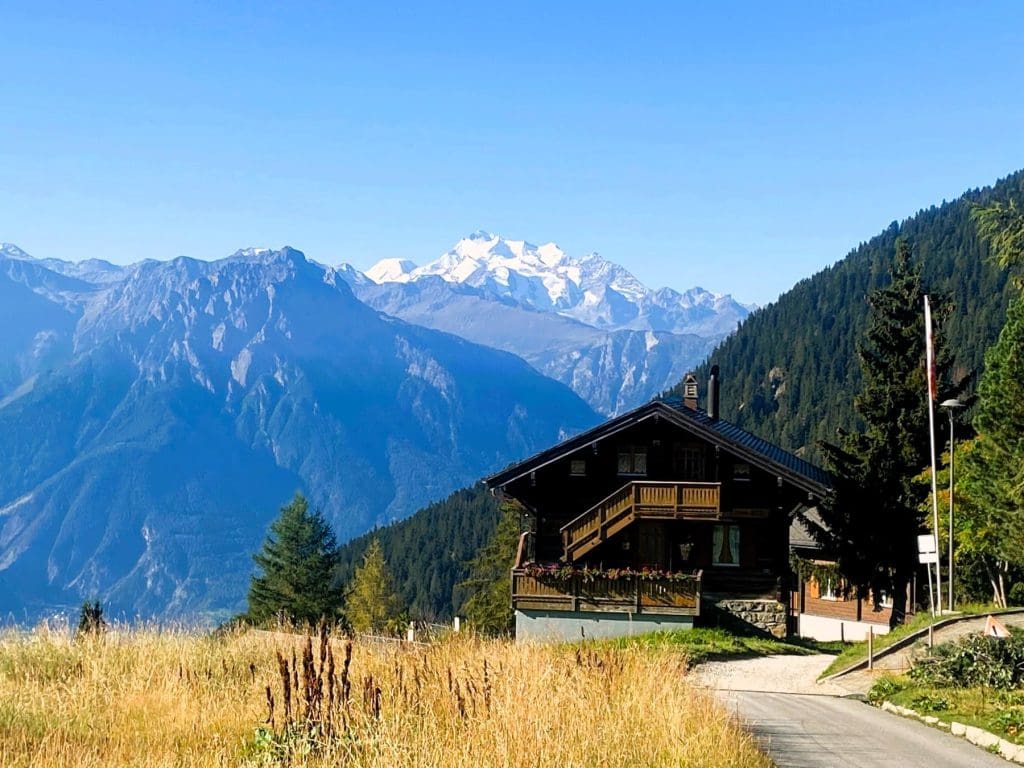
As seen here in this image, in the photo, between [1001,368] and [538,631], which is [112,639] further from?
[1001,368]

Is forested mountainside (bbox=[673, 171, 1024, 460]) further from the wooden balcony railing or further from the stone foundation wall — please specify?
the wooden balcony railing

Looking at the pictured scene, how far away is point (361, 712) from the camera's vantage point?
9727 millimetres

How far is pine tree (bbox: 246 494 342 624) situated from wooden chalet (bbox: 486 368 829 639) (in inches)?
1366

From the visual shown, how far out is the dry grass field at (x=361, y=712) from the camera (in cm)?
899

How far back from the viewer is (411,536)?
160m

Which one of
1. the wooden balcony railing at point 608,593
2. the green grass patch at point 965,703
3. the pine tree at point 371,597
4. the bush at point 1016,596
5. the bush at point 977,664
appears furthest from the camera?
the pine tree at point 371,597

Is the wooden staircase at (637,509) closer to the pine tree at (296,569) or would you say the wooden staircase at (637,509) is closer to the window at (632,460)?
the window at (632,460)

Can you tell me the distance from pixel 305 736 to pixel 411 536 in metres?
152

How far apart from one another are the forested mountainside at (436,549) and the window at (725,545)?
97902 mm

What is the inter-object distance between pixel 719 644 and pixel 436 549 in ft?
412

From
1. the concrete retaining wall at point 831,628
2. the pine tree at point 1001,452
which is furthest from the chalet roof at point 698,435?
the concrete retaining wall at point 831,628

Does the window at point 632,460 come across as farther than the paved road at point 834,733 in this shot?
Yes

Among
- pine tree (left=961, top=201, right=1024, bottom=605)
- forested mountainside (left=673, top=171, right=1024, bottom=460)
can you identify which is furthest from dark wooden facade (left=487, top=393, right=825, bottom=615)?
forested mountainside (left=673, top=171, right=1024, bottom=460)

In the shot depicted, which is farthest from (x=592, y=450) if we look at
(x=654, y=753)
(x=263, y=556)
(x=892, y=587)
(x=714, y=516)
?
(x=263, y=556)
